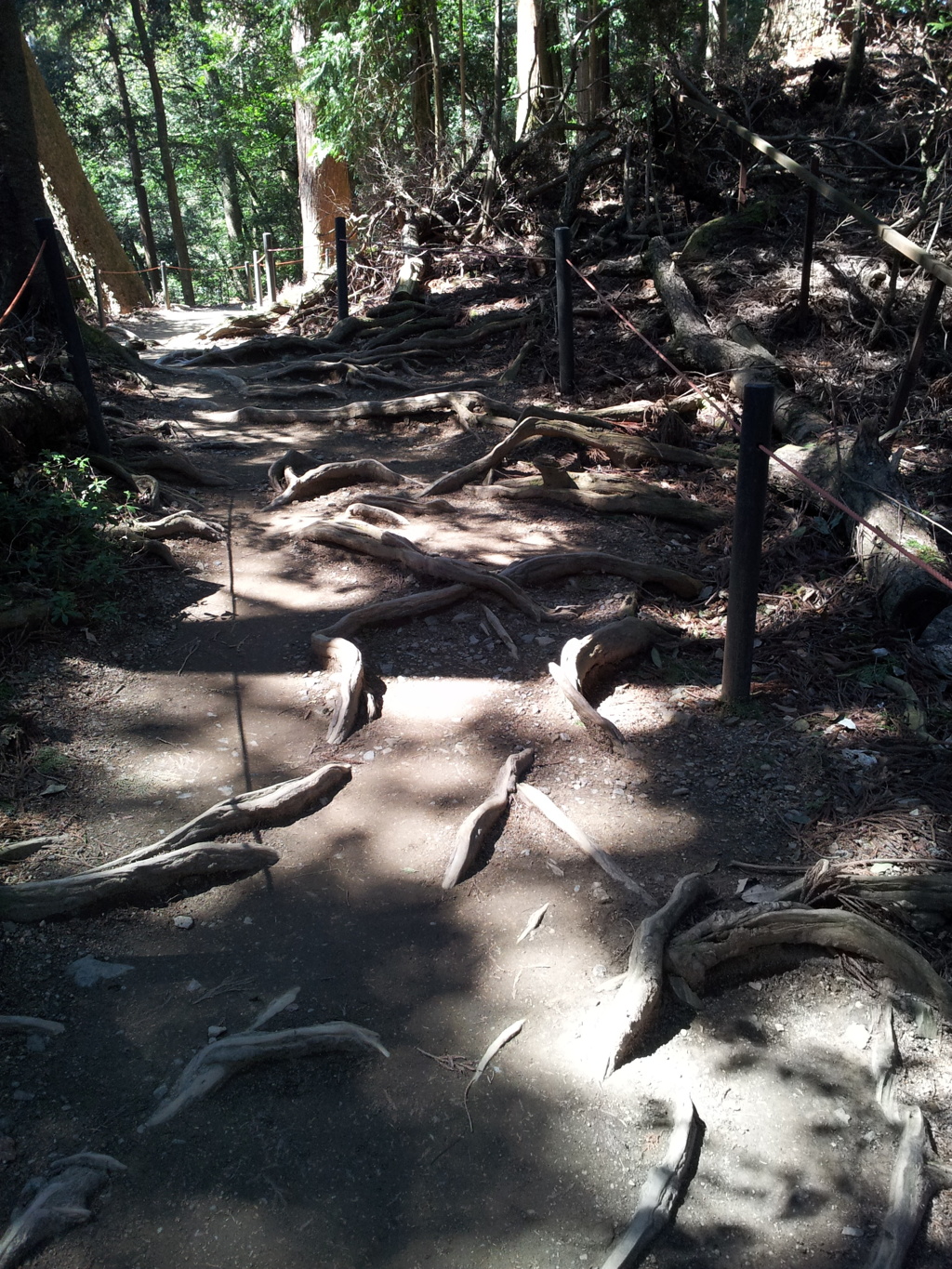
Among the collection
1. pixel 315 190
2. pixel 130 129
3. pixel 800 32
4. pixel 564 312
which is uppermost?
pixel 130 129

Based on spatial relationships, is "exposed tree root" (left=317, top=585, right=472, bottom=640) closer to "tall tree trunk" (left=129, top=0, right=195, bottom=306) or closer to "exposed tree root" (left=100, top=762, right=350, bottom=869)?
"exposed tree root" (left=100, top=762, right=350, bottom=869)

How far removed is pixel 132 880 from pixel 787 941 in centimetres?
217

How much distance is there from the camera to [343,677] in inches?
165

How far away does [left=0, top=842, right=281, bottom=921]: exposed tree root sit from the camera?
2898 millimetres

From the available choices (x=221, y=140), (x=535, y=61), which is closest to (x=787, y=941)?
(x=535, y=61)

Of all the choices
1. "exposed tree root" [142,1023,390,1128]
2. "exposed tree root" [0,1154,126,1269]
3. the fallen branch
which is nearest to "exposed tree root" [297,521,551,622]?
the fallen branch

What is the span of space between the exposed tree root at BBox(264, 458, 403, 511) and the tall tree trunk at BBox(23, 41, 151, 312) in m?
12.1

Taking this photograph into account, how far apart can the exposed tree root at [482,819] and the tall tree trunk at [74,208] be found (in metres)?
15.7

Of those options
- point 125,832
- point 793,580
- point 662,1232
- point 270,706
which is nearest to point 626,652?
point 793,580

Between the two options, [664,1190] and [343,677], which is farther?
[343,677]

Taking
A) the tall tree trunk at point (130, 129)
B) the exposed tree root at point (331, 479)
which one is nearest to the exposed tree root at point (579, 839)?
the exposed tree root at point (331, 479)

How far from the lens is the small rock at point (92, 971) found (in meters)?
2.72

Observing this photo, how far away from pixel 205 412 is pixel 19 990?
7.11 metres

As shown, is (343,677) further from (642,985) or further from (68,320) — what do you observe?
(68,320)
